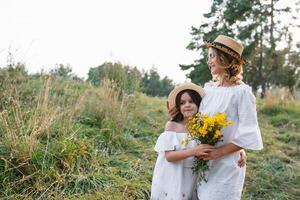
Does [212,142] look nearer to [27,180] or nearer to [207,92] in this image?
[207,92]

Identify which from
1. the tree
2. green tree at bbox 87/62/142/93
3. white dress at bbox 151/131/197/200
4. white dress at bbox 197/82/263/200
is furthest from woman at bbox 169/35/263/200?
the tree

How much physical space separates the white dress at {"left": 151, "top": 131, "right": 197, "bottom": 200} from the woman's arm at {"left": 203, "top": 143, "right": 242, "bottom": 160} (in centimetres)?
25

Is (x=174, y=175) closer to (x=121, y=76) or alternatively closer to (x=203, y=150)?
(x=203, y=150)

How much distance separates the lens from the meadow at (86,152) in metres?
3.76

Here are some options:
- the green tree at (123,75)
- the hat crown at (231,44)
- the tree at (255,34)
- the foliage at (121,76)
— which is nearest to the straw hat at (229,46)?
the hat crown at (231,44)

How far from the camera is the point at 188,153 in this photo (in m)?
2.43

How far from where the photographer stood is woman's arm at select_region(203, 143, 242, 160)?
92.2 inches

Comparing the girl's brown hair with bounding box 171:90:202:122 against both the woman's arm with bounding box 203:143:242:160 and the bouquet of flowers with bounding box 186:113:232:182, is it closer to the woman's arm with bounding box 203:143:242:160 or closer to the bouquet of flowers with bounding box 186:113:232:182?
the bouquet of flowers with bounding box 186:113:232:182

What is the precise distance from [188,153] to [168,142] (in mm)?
237

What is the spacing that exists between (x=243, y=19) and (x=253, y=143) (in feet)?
63.3

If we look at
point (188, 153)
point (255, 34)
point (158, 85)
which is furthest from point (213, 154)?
point (158, 85)

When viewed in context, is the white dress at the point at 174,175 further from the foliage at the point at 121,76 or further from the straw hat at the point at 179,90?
the foliage at the point at 121,76

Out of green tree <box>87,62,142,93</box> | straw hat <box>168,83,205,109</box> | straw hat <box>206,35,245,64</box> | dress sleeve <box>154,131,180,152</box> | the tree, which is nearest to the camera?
straw hat <box>206,35,245,64</box>

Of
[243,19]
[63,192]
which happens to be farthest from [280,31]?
[63,192]
